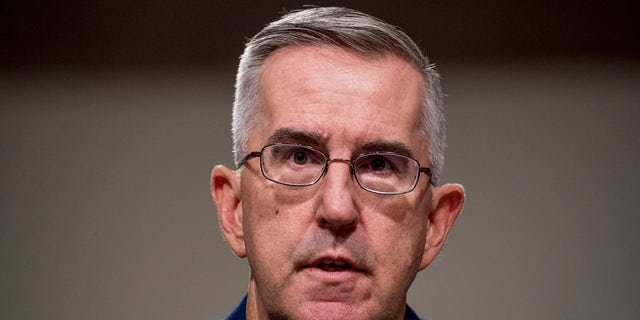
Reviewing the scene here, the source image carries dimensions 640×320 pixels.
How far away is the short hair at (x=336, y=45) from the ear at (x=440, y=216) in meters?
0.08

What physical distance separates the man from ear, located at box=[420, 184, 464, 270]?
35mm

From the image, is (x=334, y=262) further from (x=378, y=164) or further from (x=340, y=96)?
(x=340, y=96)

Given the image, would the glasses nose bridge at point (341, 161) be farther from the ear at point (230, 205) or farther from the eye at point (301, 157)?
the ear at point (230, 205)

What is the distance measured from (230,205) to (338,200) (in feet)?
1.38

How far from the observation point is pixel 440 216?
7.00 ft

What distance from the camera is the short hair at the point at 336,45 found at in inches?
78.2

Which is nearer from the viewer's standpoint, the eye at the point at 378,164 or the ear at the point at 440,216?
the eye at the point at 378,164

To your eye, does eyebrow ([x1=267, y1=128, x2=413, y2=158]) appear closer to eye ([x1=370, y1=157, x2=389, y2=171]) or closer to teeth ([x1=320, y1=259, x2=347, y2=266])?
eye ([x1=370, y1=157, x2=389, y2=171])

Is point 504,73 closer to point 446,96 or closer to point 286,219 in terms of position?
point 446,96

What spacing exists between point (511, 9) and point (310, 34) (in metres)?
1.22

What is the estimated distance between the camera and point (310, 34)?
2.00 meters

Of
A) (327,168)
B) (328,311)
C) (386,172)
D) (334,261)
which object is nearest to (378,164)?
(386,172)

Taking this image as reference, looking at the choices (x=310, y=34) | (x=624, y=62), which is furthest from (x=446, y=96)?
(x=310, y=34)

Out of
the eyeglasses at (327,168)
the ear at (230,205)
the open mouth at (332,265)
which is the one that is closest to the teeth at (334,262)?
the open mouth at (332,265)
